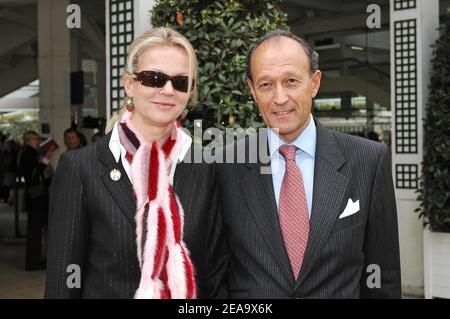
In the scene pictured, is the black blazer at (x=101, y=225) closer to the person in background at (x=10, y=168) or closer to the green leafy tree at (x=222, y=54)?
the green leafy tree at (x=222, y=54)

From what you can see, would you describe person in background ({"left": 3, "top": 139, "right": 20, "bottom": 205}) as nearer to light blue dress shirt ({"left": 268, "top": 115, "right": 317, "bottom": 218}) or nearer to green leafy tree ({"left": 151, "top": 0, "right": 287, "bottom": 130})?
green leafy tree ({"left": 151, "top": 0, "right": 287, "bottom": 130})

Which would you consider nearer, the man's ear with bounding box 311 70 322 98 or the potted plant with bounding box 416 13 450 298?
the man's ear with bounding box 311 70 322 98

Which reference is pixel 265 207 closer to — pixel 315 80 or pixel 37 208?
pixel 315 80

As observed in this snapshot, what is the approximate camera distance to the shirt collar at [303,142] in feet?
7.00

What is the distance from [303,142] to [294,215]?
0.27m

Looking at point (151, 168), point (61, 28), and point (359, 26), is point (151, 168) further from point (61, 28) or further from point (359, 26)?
point (359, 26)

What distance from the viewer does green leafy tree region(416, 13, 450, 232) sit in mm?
6055

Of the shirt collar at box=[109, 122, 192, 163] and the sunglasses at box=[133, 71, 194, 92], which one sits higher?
the sunglasses at box=[133, 71, 194, 92]

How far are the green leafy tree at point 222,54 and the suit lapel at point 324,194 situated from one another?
78cm

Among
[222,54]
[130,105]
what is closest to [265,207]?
[130,105]

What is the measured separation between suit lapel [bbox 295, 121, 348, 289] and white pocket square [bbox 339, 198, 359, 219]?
27mm

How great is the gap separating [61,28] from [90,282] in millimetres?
12077

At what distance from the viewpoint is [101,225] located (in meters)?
1.96

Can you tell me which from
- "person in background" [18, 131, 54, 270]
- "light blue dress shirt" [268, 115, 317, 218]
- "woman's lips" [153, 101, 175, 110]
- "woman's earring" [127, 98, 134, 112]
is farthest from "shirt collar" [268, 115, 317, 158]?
"person in background" [18, 131, 54, 270]
